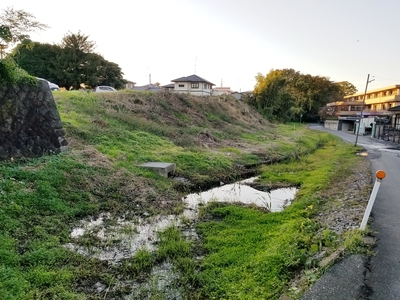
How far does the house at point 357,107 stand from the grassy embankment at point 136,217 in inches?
1286

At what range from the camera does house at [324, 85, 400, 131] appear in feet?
138

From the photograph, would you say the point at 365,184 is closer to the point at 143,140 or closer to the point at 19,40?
the point at 143,140

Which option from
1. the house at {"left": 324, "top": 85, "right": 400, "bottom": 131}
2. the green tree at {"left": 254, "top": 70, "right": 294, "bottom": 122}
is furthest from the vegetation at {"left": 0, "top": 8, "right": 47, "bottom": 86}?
the house at {"left": 324, "top": 85, "right": 400, "bottom": 131}

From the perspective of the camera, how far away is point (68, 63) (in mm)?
31109

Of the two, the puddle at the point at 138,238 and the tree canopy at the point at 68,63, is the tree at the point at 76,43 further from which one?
the puddle at the point at 138,238

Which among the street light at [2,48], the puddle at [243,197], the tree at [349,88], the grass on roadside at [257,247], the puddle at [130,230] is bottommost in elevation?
the puddle at [243,197]

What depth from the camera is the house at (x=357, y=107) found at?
138 ft

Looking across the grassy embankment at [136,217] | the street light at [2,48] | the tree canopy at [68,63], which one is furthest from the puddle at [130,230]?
the tree canopy at [68,63]

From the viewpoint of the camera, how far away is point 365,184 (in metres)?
8.83

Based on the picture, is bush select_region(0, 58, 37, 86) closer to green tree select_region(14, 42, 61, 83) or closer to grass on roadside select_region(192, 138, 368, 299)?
grass on roadside select_region(192, 138, 368, 299)

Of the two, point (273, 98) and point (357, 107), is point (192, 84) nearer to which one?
point (273, 98)

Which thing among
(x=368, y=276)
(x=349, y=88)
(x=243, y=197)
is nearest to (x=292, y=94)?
(x=349, y=88)

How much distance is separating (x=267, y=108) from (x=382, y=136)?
14.1 m

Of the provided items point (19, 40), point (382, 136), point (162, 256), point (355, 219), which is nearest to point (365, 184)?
point (355, 219)
